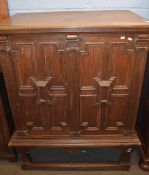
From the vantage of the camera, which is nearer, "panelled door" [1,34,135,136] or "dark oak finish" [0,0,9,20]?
"panelled door" [1,34,135,136]

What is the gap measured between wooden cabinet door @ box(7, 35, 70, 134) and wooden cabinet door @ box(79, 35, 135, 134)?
0.44ft

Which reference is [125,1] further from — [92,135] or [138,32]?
[92,135]

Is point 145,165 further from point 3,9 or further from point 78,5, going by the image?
point 3,9

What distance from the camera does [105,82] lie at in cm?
122

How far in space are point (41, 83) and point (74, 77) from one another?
8.3 inches

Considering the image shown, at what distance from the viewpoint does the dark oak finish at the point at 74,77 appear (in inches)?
42.8

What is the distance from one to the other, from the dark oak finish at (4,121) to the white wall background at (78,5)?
0.51 feet

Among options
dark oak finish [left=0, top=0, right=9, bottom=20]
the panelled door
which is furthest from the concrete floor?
dark oak finish [left=0, top=0, right=9, bottom=20]

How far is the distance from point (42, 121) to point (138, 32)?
0.85m

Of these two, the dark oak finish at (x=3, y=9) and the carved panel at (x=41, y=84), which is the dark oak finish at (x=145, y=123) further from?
the dark oak finish at (x=3, y=9)

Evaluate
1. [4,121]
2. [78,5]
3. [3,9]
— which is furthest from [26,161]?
[78,5]

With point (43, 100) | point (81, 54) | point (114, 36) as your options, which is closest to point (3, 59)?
point (43, 100)

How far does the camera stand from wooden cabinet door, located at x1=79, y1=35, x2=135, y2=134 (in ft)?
3.66

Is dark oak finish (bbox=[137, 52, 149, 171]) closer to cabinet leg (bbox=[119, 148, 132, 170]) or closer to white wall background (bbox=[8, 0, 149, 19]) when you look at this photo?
cabinet leg (bbox=[119, 148, 132, 170])
